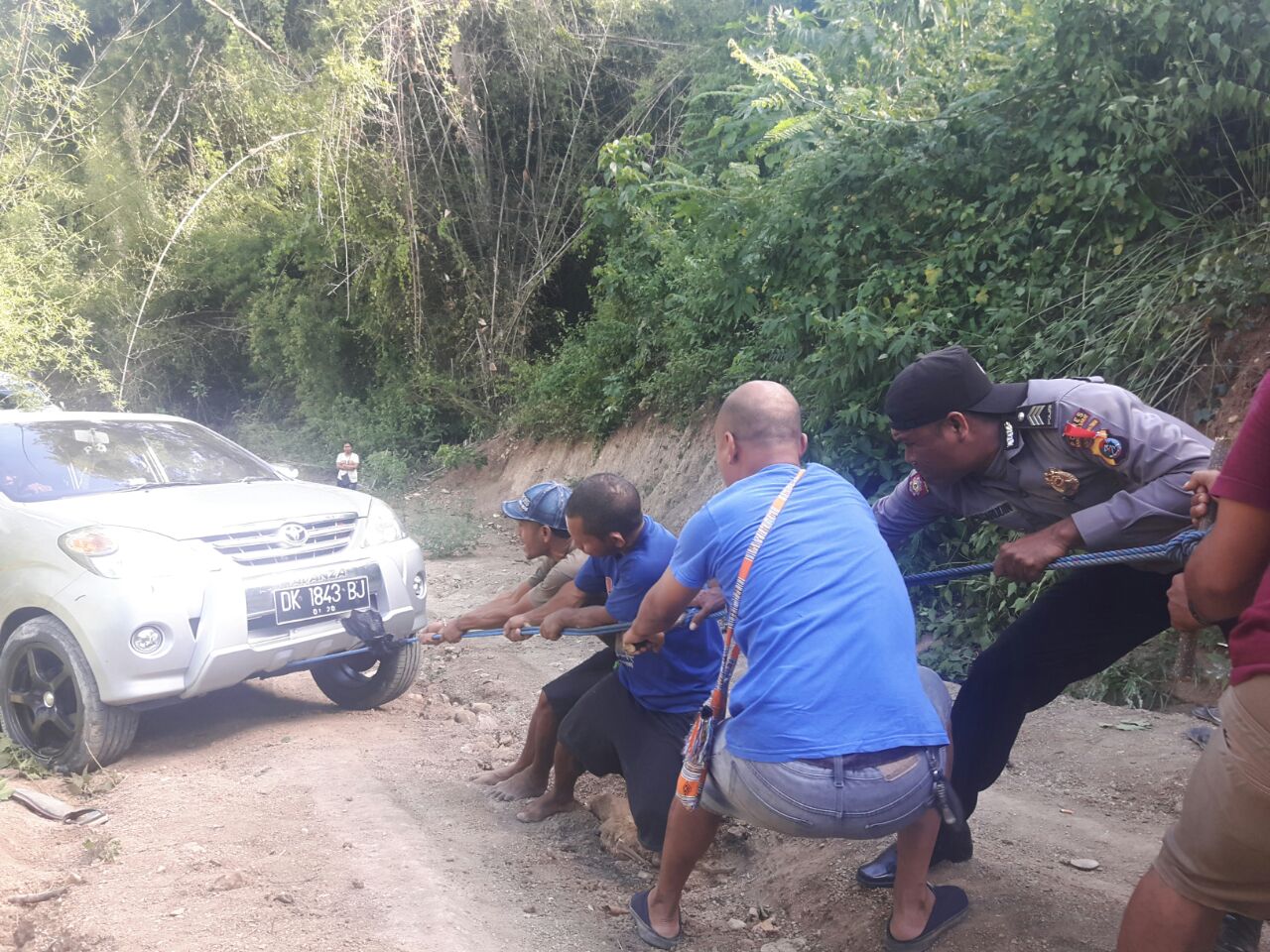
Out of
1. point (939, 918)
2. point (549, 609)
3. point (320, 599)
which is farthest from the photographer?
point (320, 599)

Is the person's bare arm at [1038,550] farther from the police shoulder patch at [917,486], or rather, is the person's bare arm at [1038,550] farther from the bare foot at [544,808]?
the bare foot at [544,808]

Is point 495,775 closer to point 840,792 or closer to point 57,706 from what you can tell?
point 57,706

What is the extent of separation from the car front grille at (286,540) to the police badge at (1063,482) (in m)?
3.55

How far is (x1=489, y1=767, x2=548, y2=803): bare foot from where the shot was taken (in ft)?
15.1

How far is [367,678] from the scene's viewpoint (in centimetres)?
585

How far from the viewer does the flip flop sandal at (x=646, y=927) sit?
3.22 m

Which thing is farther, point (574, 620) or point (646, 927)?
point (574, 620)

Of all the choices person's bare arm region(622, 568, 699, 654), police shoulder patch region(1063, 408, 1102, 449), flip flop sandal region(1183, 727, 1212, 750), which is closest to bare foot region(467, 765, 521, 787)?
person's bare arm region(622, 568, 699, 654)

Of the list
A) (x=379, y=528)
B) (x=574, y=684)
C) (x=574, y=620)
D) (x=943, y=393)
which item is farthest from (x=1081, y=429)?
(x=379, y=528)

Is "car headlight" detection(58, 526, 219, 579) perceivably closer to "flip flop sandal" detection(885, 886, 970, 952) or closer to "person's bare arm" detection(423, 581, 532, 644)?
"person's bare arm" detection(423, 581, 532, 644)

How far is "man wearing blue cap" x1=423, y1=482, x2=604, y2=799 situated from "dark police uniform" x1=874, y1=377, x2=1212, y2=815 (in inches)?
58.3

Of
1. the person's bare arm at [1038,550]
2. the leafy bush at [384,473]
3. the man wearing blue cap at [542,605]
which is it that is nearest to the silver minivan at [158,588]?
the man wearing blue cap at [542,605]

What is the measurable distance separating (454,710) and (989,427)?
389 cm

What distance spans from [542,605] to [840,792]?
1989 mm
